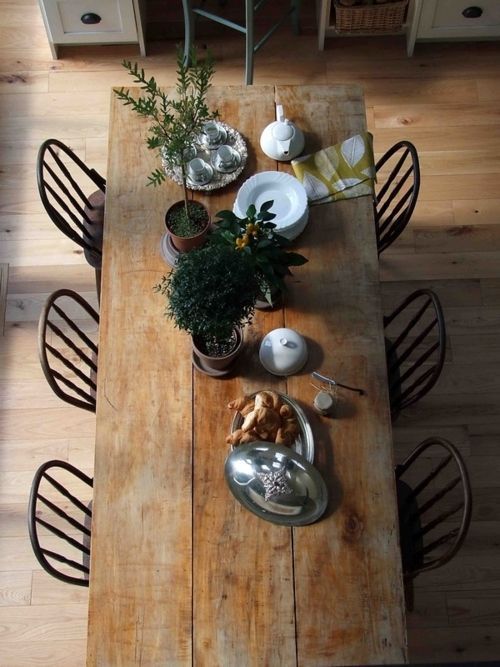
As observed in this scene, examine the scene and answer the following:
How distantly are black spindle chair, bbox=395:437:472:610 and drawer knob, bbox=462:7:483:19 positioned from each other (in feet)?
6.12

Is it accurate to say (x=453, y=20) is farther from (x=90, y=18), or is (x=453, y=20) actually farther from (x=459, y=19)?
(x=90, y=18)

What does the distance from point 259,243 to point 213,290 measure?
0.25m

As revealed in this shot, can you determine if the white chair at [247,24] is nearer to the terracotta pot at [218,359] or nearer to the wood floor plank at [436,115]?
the wood floor plank at [436,115]

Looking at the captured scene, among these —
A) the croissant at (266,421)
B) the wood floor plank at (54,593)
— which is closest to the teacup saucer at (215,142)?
the croissant at (266,421)

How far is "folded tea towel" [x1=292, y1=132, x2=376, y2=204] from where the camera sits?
244 centimetres

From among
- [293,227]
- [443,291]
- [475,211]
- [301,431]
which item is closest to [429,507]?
[301,431]

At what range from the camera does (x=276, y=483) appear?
77.4 inches

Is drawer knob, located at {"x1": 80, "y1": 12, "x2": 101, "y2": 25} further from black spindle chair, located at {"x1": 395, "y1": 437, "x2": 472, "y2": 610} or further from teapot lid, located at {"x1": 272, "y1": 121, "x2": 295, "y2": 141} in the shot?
black spindle chair, located at {"x1": 395, "y1": 437, "x2": 472, "y2": 610}

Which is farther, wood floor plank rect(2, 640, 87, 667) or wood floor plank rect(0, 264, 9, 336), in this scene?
wood floor plank rect(0, 264, 9, 336)

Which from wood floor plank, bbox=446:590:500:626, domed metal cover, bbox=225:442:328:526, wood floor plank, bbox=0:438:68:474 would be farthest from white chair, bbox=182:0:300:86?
wood floor plank, bbox=446:590:500:626

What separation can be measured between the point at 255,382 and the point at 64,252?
1343mm

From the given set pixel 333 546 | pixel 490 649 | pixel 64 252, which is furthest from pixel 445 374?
pixel 64 252

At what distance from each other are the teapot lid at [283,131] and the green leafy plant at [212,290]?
1.98 feet

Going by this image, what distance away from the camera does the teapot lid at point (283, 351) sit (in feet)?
7.10
